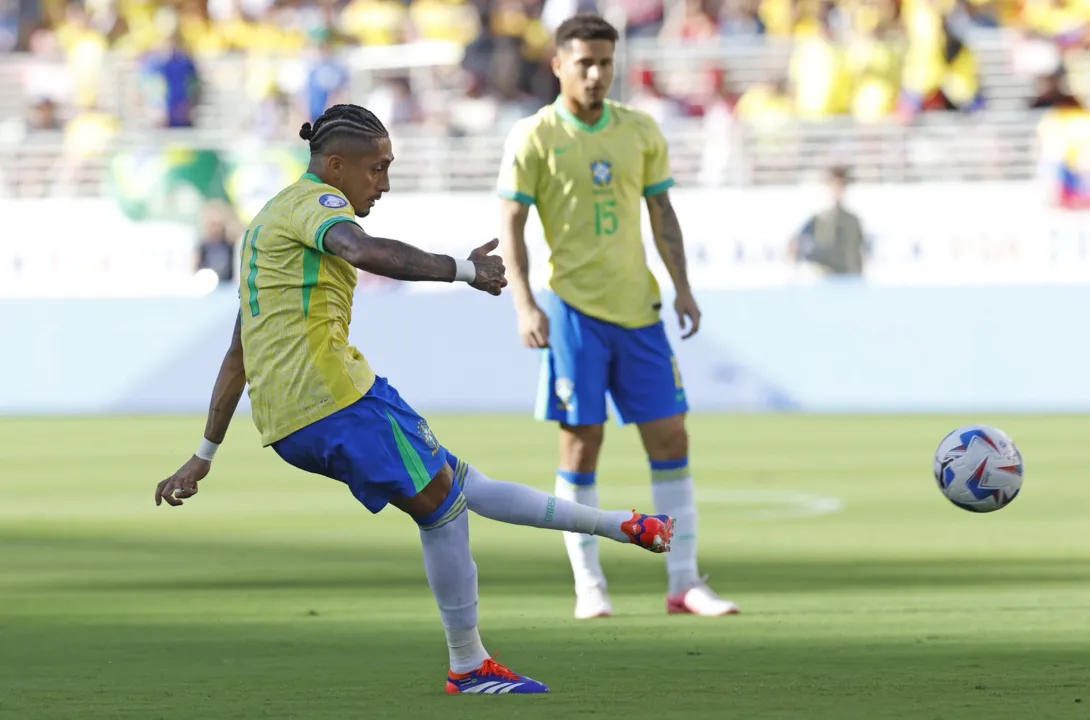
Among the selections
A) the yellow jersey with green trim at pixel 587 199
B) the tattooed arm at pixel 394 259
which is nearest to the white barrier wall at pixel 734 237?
the yellow jersey with green trim at pixel 587 199

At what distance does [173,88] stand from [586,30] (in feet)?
57.4

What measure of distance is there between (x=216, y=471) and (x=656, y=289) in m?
7.66

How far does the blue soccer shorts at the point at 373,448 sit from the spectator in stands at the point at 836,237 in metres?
14.5

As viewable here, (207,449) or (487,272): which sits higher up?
(487,272)

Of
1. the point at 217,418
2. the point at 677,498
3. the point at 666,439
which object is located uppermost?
the point at 217,418

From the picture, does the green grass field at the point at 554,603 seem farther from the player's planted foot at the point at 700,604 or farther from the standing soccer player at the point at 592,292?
the standing soccer player at the point at 592,292

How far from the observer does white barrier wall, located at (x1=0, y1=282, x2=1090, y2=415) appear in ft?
65.2

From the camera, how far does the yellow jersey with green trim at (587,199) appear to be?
28.3 ft

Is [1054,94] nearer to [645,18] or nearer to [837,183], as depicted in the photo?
[837,183]

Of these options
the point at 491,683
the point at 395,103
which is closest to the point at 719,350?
the point at 395,103

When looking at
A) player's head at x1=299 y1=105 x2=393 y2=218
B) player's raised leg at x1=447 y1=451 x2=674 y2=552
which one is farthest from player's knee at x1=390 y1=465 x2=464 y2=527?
player's head at x1=299 y1=105 x2=393 y2=218

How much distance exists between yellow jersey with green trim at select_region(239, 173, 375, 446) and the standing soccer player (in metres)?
2.36

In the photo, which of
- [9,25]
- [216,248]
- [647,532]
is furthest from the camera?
[9,25]

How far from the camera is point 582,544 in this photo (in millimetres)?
8508
